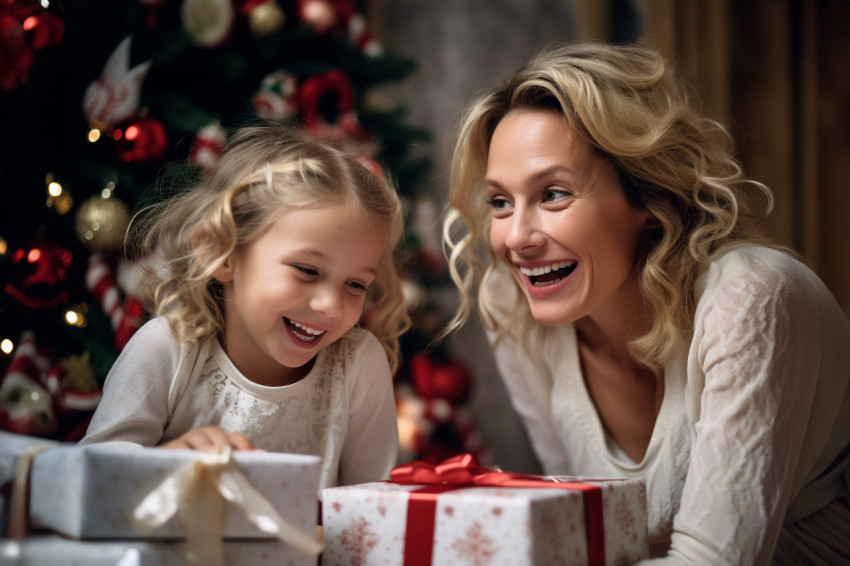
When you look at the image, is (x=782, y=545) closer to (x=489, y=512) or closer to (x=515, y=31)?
(x=489, y=512)

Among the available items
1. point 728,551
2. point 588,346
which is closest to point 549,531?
point 728,551

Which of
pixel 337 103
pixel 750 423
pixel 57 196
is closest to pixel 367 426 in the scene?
pixel 750 423

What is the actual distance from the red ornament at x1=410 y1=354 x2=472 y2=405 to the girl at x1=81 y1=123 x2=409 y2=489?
780 mm

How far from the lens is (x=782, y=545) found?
1.32 m

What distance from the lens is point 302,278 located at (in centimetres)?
122

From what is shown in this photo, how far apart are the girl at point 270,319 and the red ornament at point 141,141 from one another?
0.21 meters

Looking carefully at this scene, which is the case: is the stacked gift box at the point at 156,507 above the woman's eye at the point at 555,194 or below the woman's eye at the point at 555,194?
below

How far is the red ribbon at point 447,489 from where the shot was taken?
3.20ft

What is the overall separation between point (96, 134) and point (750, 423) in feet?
4.53

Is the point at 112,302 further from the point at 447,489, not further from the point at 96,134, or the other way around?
the point at 447,489

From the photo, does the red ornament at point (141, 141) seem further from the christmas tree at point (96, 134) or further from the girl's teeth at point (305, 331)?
the girl's teeth at point (305, 331)

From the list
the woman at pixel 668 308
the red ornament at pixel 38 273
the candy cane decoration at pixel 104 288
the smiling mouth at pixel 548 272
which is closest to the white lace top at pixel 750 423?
the woman at pixel 668 308

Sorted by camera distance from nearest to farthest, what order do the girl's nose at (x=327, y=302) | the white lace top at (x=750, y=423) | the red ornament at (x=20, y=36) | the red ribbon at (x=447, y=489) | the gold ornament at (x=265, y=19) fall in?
the red ribbon at (x=447, y=489) → the white lace top at (x=750, y=423) → the girl's nose at (x=327, y=302) → the red ornament at (x=20, y=36) → the gold ornament at (x=265, y=19)

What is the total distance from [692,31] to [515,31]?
666mm
